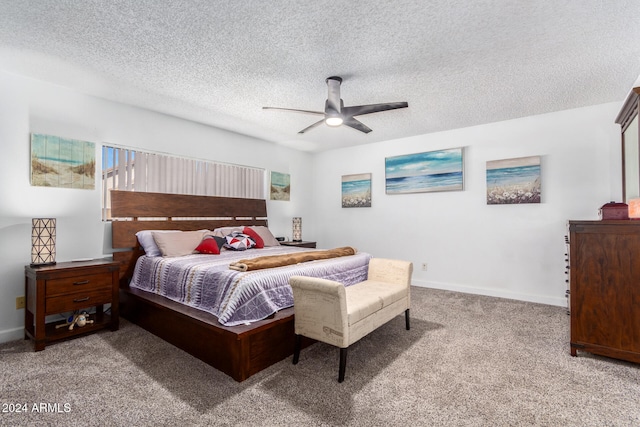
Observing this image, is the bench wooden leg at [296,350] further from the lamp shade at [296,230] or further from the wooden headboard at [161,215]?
the lamp shade at [296,230]

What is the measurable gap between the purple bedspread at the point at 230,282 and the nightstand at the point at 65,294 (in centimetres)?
38

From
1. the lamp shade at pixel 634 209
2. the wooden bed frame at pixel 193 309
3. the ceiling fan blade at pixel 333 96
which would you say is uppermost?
the ceiling fan blade at pixel 333 96

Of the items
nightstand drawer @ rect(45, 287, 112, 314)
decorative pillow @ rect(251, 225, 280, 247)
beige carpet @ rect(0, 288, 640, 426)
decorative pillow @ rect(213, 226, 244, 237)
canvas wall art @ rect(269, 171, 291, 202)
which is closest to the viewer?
beige carpet @ rect(0, 288, 640, 426)

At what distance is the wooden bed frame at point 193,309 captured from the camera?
218 centimetres

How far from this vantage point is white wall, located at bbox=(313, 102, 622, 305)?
3789 millimetres

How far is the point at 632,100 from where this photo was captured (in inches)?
114

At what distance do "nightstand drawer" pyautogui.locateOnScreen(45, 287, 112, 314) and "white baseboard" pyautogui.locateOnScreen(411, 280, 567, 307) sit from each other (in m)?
4.26

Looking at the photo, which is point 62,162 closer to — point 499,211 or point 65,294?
point 65,294

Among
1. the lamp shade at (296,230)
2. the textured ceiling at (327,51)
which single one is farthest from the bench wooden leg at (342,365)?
the lamp shade at (296,230)

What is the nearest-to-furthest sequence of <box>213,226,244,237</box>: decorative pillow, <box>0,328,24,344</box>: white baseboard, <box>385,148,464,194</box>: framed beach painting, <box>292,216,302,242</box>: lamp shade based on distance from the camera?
<box>0,328,24,344</box>: white baseboard < <box>213,226,244,237</box>: decorative pillow < <box>385,148,464,194</box>: framed beach painting < <box>292,216,302,242</box>: lamp shade

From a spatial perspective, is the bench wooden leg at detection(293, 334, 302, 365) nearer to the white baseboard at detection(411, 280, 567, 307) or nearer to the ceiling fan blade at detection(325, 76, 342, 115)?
the ceiling fan blade at detection(325, 76, 342, 115)

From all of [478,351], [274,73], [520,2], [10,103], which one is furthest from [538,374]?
[10,103]

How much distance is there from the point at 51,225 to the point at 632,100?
18.7ft

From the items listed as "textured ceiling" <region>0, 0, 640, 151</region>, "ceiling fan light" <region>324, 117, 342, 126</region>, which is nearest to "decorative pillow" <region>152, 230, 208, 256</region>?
"textured ceiling" <region>0, 0, 640, 151</region>
